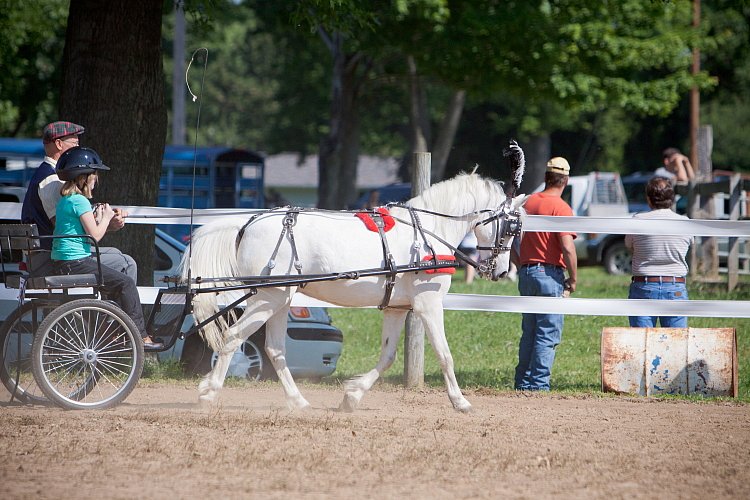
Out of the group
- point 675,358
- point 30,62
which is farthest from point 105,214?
point 30,62

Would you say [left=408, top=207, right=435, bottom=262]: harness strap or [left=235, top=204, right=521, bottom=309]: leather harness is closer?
[left=235, top=204, right=521, bottom=309]: leather harness

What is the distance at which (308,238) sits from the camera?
7.40 metres

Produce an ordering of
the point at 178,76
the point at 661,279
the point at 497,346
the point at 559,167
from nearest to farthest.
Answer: the point at 559,167 < the point at 661,279 < the point at 497,346 < the point at 178,76

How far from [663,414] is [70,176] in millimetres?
5131

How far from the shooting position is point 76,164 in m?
6.94

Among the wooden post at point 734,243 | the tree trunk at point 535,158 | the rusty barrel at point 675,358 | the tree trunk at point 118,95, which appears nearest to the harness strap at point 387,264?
the rusty barrel at point 675,358

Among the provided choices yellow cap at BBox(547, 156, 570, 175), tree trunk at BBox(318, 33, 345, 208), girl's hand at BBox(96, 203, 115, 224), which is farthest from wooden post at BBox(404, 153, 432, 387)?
tree trunk at BBox(318, 33, 345, 208)

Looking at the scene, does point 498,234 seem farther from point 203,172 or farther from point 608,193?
point 203,172

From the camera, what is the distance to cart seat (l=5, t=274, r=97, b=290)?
22.9ft

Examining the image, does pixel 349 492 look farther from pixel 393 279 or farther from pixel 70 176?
pixel 70 176

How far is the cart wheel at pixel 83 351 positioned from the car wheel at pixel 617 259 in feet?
50.8

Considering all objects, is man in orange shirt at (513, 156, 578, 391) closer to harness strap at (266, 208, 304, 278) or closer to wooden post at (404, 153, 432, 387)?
wooden post at (404, 153, 432, 387)

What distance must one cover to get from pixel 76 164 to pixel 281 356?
2.14m

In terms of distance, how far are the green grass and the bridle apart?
1891 mm
